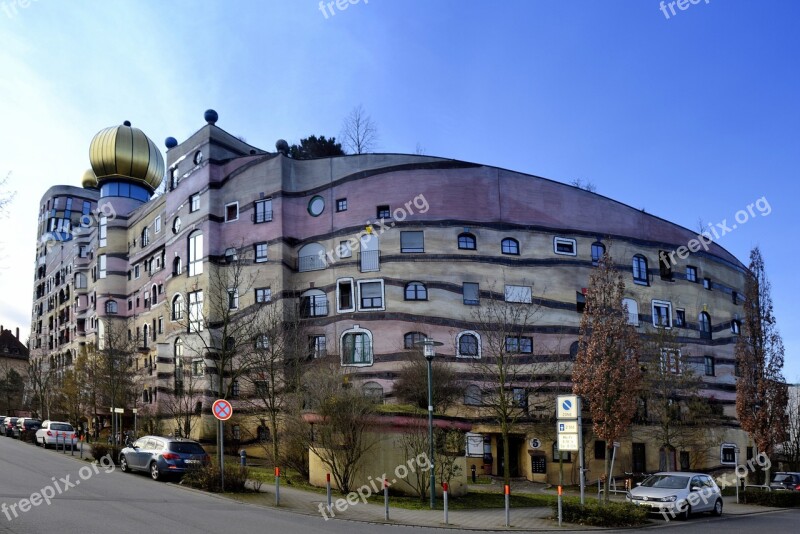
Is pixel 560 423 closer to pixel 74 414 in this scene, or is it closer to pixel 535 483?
pixel 535 483

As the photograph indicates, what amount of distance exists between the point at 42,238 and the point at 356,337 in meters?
60.1

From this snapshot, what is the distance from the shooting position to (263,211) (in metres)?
44.8

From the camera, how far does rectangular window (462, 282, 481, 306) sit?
41.3 metres

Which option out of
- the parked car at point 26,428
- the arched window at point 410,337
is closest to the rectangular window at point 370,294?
the arched window at point 410,337

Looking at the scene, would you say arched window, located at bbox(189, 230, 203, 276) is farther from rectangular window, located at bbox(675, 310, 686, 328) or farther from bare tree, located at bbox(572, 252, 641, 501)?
rectangular window, located at bbox(675, 310, 686, 328)

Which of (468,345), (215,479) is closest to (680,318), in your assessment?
(468,345)

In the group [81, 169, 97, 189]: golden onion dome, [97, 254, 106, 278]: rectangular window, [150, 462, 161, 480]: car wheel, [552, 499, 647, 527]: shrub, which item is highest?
[81, 169, 97, 189]: golden onion dome

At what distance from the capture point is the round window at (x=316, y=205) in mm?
44281

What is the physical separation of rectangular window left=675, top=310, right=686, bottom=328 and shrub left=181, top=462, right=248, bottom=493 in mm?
33732

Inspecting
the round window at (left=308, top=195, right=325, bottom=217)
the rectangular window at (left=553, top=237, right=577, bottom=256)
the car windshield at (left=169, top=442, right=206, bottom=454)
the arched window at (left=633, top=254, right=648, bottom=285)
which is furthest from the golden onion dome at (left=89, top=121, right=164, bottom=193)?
the car windshield at (left=169, top=442, right=206, bottom=454)

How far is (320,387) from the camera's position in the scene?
22.5m

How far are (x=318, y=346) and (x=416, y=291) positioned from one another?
22.2ft

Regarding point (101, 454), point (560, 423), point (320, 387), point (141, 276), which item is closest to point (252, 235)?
point (141, 276)

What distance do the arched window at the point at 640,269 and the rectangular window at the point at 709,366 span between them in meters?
7.22
